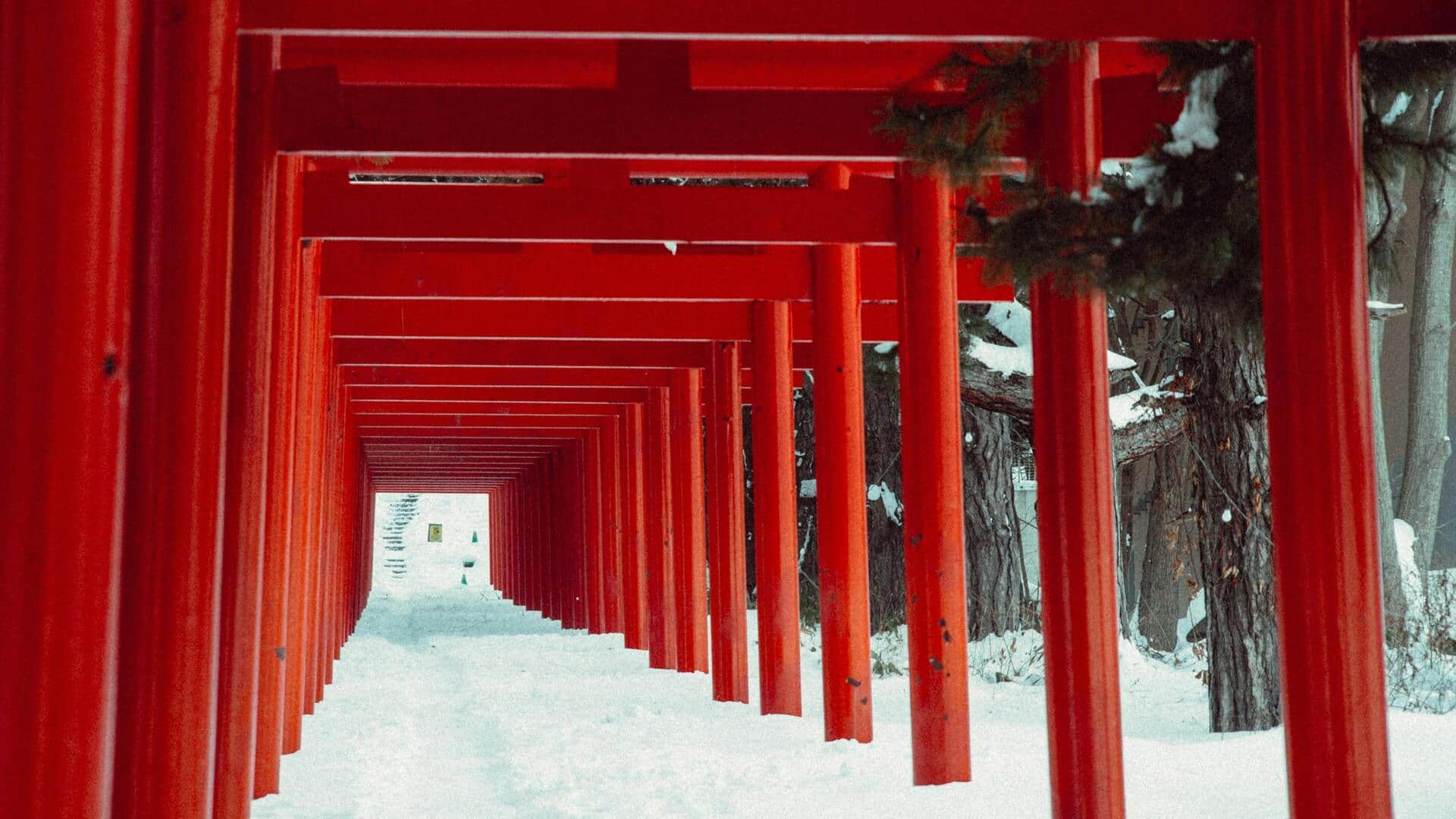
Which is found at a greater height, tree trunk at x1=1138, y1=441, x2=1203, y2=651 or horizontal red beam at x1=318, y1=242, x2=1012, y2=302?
horizontal red beam at x1=318, y1=242, x2=1012, y2=302

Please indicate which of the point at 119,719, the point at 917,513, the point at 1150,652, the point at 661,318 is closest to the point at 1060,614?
the point at 917,513

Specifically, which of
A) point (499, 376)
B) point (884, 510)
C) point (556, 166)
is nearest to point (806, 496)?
point (884, 510)

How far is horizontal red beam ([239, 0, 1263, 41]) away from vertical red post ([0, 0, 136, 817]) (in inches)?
53.5

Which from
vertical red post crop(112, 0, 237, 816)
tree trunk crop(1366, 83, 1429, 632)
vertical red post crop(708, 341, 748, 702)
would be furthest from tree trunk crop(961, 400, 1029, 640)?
vertical red post crop(112, 0, 237, 816)

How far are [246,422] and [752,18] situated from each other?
2.29 metres

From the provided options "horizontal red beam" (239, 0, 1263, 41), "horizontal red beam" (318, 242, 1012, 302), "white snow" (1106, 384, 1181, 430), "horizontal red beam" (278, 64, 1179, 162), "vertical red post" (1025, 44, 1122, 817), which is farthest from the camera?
"white snow" (1106, 384, 1181, 430)

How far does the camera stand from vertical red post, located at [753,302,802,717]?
10844mm

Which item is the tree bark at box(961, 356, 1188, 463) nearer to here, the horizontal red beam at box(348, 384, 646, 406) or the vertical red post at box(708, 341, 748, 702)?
the vertical red post at box(708, 341, 748, 702)

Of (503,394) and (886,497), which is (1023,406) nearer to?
(886,497)

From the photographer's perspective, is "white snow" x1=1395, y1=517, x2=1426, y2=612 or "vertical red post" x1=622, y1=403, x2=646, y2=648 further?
"vertical red post" x1=622, y1=403, x2=646, y2=648

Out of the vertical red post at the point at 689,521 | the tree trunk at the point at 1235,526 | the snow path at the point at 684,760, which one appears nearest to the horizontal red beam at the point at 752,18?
the snow path at the point at 684,760

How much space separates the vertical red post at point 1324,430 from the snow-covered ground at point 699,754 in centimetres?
207

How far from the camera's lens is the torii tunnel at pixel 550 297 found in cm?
367

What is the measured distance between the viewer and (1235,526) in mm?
9383
